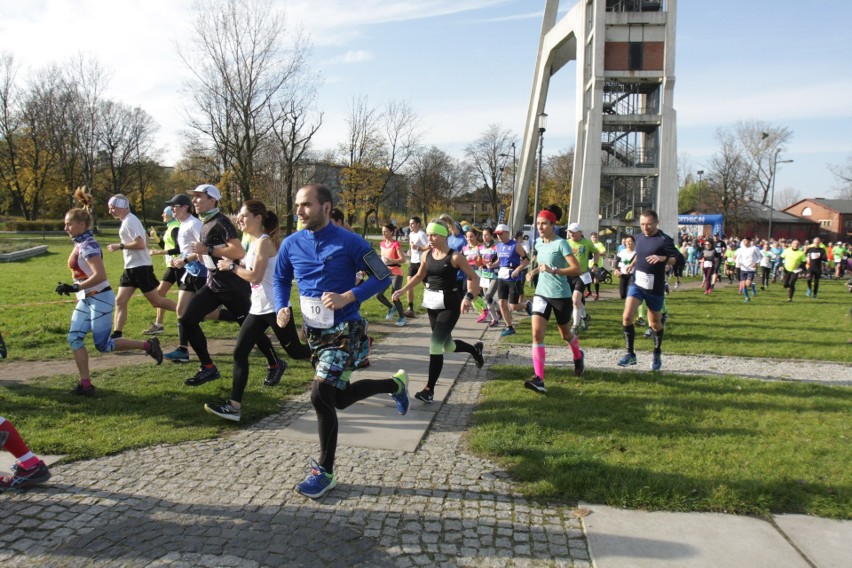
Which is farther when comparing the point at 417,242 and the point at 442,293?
the point at 417,242

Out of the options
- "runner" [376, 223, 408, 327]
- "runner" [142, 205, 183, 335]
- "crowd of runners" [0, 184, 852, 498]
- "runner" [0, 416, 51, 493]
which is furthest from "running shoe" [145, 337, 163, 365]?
"runner" [376, 223, 408, 327]

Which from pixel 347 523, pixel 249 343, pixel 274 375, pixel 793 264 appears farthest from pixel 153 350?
pixel 793 264

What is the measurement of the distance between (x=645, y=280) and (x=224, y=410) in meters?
5.48

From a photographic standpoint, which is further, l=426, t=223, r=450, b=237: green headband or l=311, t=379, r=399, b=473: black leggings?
l=426, t=223, r=450, b=237: green headband

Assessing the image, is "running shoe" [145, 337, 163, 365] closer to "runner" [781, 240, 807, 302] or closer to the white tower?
"runner" [781, 240, 807, 302]

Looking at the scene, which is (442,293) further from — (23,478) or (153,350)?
(23,478)

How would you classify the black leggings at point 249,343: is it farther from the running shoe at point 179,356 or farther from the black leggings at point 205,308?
the running shoe at point 179,356

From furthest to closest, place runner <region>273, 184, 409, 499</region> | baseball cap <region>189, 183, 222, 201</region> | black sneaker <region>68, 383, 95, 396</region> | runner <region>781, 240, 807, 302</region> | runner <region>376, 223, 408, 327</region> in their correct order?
1. runner <region>781, 240, 807, 302</region>
2. runner <region>376, 223, 408, 327</region>
3. baseball cap <region>189, 183, 222, 201</region>
4. black sneaker <region>68, 383, 95, 396</region>
5. runner <region>273, 184, 409, 499</region>

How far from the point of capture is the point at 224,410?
16.7 feet

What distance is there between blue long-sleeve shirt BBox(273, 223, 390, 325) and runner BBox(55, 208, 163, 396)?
2756 mm

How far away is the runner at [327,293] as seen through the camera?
384 centimetres

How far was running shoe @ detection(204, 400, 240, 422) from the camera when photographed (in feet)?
16.6

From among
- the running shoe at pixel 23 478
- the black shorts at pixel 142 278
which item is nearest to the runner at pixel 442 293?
the running shoe at pixel 23 478

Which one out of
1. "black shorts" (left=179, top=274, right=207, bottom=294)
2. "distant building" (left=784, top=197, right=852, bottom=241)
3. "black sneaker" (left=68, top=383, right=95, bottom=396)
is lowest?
"black sneaker" (left=68, top=383, right=95, bottom=396)
